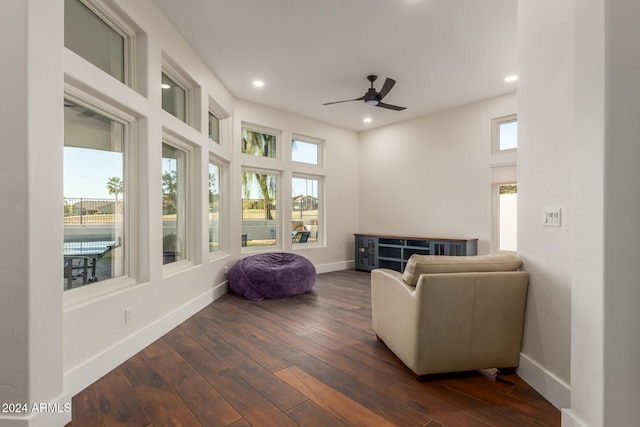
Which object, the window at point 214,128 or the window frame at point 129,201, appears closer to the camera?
the window frame at point 129,201

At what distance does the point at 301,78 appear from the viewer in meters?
4.23

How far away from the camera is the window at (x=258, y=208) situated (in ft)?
17.2

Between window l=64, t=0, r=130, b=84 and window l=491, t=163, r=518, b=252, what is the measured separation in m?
5.01

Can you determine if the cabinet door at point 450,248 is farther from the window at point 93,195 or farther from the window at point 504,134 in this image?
the window at point 93,195

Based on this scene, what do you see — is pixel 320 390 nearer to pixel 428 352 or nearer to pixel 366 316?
pixel 428 352

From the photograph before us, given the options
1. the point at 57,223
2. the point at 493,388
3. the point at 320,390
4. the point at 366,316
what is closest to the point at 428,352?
→ the point at 493,388

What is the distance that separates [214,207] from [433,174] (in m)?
3.84

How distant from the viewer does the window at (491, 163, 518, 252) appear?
15.5ft

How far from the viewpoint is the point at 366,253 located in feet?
20.5

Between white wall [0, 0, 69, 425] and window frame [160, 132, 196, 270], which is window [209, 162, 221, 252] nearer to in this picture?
window frame [160, 132, 196, 270]

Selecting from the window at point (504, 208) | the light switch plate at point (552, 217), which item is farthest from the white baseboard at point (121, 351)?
the window at point (504, 208)

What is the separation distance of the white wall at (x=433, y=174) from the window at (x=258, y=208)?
2.17 meters

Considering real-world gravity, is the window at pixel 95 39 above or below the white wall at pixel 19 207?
above

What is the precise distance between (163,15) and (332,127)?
3.86 m
